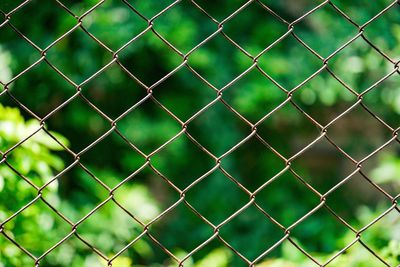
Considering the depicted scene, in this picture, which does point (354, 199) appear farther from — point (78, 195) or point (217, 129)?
point (78, 195)

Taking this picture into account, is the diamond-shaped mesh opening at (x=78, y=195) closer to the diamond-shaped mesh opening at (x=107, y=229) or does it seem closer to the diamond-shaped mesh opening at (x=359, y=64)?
the diamond-shaped mesh opening at (x=107, y=229)

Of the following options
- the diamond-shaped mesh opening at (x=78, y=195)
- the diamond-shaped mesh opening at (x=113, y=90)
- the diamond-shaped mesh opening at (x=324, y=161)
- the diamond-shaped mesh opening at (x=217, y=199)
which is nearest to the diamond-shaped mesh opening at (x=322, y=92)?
the diamond-shaped mesh opening at (x=217, y=199)

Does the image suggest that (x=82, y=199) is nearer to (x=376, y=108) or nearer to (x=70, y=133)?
(x=70, y=133)

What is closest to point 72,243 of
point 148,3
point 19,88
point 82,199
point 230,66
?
Result: point 82,199

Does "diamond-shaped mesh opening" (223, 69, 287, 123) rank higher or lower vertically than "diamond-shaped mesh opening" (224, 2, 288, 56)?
lower

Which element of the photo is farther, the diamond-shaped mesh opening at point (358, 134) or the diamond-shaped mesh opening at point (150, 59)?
the diamond-shaped mesh opening at point (358, 134)

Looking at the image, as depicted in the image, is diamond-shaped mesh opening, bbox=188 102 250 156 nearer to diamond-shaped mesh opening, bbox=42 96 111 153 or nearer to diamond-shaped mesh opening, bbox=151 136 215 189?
diamond-shaped mesh opening, bbox=151 136 215 189

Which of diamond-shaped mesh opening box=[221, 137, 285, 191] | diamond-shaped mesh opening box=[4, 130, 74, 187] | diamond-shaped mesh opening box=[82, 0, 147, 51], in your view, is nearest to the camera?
diamond-shaped mesh opening box=[4, 130, 74, 187]

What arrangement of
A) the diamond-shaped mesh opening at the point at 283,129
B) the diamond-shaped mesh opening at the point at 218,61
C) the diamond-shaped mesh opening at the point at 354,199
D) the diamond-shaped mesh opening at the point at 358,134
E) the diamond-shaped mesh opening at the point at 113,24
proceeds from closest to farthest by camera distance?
the diamond-shaped mesh opening at the point at 113,24, the diamond-shaped mesh opening at the point at 218,61, the diamond-shaped mesh opening at the point at 283,129, the diamond-shaped mesh opening at the point at 354,199, the diamond-shaped mesh opening at the point at 358,134

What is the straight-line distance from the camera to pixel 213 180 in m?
3.89

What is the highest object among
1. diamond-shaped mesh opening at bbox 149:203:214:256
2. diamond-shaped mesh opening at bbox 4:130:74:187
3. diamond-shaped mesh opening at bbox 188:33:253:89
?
diamond-shaped mesh opening at bbox 4:130:74:187

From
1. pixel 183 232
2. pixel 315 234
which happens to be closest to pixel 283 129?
pixel 183 232

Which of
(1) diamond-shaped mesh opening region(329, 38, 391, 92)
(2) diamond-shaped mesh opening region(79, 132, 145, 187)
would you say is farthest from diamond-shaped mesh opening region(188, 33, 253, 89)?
(2) diamond-shaped mesh opening region(79, 132, 145, 187)

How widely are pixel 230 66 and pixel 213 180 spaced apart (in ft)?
2.22
